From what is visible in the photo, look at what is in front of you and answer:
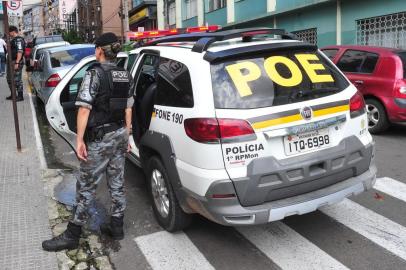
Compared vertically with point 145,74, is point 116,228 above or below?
below

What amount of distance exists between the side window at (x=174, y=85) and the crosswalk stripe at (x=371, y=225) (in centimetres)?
197

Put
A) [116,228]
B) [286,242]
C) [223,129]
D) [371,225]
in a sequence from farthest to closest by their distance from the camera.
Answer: [371,225], [116,228], [286,242], [223,129]

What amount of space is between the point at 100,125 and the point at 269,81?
4.76 ft

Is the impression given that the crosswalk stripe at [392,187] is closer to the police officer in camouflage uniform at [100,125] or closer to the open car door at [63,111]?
the police officer in camouflage uniform at [100,125]

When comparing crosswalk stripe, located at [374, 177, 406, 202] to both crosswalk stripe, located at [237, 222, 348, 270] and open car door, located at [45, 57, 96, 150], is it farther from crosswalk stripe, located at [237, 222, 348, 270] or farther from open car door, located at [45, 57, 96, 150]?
open car door, located at [45, 57, 96, 150]

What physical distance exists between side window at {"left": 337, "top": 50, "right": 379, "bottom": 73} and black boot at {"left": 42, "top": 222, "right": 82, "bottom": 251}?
629 centimetres

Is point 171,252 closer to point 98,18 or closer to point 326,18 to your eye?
point 326,18

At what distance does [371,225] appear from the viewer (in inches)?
173

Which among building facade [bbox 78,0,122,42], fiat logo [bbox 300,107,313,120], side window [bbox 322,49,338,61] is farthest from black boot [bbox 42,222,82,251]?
building facade [bbox 78,0,122,42]

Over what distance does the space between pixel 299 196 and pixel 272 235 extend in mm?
771

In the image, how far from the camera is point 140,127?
15.7 feet

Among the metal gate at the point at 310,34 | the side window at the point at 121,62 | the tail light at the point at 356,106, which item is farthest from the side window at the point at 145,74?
the metal gate at the point at 310,34

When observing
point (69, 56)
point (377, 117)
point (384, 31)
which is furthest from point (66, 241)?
point (384, 31)

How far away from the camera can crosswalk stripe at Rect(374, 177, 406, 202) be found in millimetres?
5188
